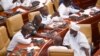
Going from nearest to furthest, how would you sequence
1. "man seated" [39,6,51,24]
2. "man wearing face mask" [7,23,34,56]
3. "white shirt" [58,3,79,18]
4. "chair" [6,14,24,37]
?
"man wearing face mask" [7,23,34,56] → "chair" [6,14,24,37] → "man seated" [39,6,51,24] → "white shirt" [58,3,79,18]

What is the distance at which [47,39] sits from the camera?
4.57m

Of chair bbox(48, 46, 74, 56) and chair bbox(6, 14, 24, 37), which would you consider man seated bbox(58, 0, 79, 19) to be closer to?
chair bbox(6, 14, 24, 37)

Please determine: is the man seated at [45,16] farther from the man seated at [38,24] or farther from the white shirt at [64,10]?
the white shirt at [64,10]

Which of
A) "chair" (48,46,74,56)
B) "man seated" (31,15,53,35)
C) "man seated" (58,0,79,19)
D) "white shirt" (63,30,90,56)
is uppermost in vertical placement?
"man seated" (58,0,79,19)

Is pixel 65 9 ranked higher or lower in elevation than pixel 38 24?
higher

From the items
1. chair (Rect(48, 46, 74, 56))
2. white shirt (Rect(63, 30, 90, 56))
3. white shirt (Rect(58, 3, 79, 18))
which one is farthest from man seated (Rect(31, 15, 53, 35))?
chair (Rect(48, 46, 74, 56))

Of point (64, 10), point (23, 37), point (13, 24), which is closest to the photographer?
point (23, 37)

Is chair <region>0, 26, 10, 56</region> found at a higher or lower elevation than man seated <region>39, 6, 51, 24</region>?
lower

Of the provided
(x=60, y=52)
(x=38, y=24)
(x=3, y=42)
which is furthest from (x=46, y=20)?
(x=60, y=52)

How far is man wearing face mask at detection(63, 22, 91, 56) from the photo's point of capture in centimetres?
471

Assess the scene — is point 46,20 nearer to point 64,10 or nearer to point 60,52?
point 64,10

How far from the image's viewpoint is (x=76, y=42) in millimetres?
4785

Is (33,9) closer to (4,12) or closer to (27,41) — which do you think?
(4,12)

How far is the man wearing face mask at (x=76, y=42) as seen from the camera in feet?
15.5
